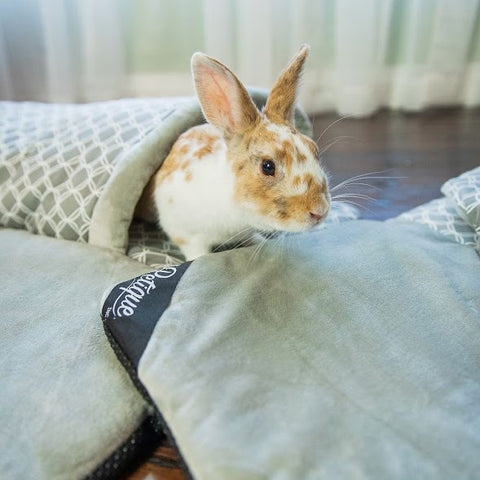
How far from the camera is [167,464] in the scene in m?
0.77

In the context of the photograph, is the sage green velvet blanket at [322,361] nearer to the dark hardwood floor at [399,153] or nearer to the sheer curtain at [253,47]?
the dark hardwood floor at [399,153]

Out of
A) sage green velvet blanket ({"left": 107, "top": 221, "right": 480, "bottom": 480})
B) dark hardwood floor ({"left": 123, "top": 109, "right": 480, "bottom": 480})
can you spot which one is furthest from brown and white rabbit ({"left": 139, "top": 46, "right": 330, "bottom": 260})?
dark hardwood floor ({"left": 123, "top": 109, "right": 480, "bottom": 480})

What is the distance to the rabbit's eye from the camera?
0.92 metres

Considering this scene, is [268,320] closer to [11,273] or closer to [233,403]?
[233,403]

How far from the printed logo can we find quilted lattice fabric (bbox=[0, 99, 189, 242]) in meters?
0.33

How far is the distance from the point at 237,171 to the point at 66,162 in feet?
1.58

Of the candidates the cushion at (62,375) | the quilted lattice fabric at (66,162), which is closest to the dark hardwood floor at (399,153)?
the quilted lattice fabric at (66,162)

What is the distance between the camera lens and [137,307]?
0.82m

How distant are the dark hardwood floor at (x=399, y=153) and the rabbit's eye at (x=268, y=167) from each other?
471 mm

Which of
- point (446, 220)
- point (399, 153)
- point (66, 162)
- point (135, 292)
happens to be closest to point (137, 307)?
point (135, 292)

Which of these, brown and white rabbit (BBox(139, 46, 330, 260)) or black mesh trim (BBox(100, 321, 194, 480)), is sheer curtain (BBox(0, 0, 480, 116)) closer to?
brown and white rabbit (BBox(139, 46, 330, 260))

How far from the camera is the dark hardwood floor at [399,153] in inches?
60.1

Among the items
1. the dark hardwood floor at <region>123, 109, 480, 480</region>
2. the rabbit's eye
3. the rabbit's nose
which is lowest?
the dark hardwood floor at <region>123, 109, 480, 480</region>

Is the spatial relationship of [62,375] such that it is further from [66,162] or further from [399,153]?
[399,153]
